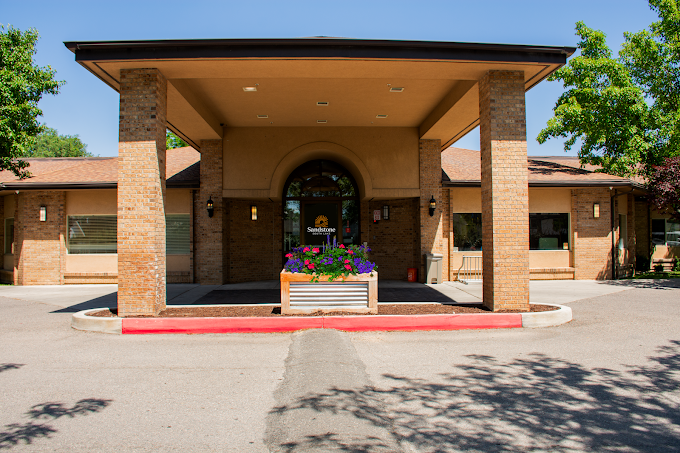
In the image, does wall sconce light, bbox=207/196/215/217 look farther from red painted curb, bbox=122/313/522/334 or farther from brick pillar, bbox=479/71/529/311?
brick pillar, bbox=479/71/529/311

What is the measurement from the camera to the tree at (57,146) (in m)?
59.2

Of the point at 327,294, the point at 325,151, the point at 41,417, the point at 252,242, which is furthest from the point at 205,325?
the point at 325,151

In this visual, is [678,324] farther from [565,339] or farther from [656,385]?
[656,385]

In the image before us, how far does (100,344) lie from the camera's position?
6.90 metres

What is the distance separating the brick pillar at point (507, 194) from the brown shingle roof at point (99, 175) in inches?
387

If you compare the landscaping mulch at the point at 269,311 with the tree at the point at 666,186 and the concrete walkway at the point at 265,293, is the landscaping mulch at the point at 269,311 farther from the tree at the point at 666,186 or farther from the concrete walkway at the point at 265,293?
the tree at the point at 666,186

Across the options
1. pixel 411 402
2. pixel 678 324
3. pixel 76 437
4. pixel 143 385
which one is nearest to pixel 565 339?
pixel 678 324

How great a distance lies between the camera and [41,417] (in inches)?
159

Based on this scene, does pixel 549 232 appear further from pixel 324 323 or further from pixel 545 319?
pixel 324 323

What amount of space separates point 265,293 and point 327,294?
4.11 meters

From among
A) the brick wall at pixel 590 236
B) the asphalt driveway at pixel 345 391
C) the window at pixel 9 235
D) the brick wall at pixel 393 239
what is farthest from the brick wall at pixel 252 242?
the brick wall at pixel 590 236

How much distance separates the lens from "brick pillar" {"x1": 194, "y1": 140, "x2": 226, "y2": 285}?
14195 millimetres

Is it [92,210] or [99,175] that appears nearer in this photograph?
[92,210]

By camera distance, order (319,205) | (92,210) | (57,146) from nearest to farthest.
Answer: (92,210)
(319,205)
(57,146)
